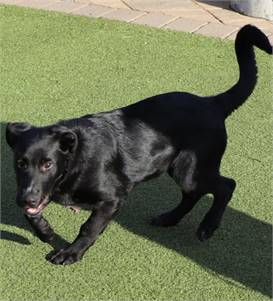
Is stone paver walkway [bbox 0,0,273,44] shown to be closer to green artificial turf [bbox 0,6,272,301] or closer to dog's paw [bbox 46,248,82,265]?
green artificial turf [bbox 0,6,272,301]

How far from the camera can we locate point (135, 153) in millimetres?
3658

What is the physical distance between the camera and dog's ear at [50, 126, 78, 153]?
10.8 feet

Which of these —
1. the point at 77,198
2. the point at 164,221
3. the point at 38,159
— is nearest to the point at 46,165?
the point at 38,159

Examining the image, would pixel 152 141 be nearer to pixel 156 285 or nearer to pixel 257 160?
pixel 156 285

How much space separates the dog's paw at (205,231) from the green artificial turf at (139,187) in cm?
5

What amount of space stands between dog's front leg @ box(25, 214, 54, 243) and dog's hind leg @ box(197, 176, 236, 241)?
0.91 meters

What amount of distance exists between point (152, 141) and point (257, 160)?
1343 mm

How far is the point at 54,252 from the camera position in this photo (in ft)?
12.0

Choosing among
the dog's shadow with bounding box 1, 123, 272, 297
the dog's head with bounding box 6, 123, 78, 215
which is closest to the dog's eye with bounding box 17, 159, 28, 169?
the dog's head with bounding box 6, 123, 78, 215

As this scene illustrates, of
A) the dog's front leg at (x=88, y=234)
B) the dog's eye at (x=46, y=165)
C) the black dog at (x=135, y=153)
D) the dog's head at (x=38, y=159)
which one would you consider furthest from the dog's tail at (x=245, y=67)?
Answer: the dog's eye at (x=46, y=165)

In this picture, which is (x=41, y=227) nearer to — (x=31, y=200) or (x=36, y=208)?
(x=36, y=208)

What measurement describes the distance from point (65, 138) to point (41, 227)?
0.67 meters

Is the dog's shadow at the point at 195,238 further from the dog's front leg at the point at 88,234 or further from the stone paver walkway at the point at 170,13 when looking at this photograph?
the stone paver walkway at the point at 170,13

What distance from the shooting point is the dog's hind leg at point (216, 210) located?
12.6 feet
